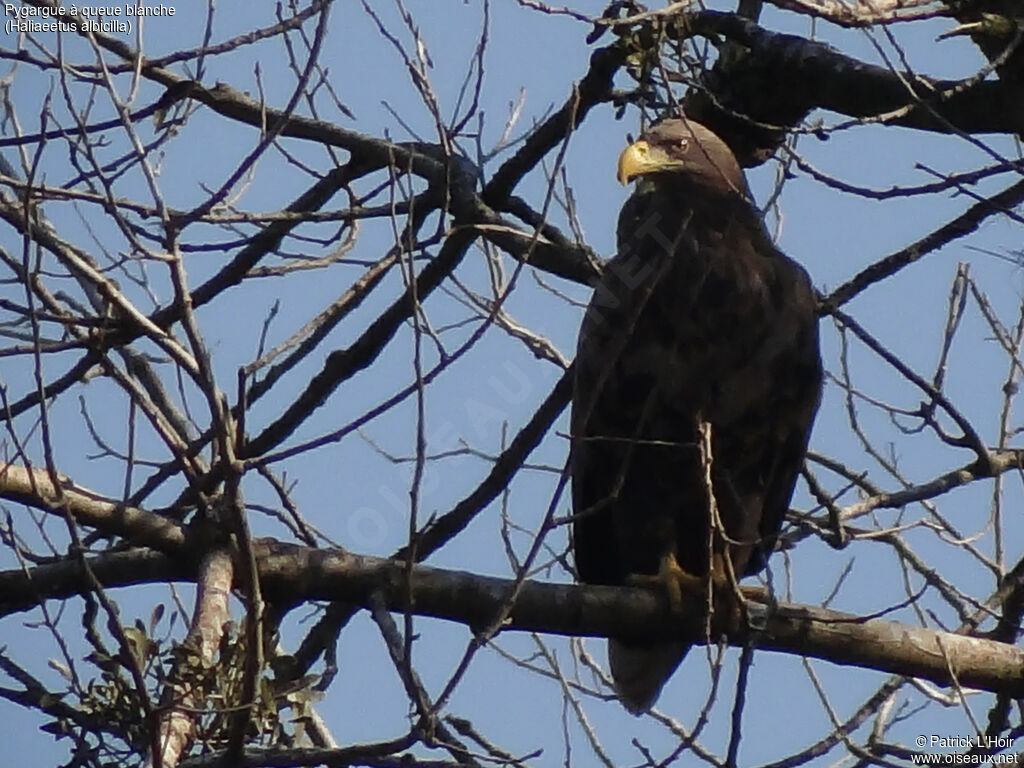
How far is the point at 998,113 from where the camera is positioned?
4.37m

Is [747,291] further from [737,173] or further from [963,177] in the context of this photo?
[963,177]

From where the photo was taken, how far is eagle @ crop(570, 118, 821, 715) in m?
5.12

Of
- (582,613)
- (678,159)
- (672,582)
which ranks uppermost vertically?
(678,159)

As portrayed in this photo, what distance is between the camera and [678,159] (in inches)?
211

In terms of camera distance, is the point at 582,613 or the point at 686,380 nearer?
the point at 582,613

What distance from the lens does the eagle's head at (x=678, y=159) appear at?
529cm

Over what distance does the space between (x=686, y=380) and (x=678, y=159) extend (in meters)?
0.81

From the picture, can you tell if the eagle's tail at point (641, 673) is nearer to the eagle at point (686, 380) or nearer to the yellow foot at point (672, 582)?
the eagle at point (686, 380)

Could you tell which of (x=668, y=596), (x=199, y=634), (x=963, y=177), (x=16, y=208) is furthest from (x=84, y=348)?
(x=963, y=177)

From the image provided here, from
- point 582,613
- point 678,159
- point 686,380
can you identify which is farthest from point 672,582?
point 678,159

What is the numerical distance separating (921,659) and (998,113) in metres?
1.57

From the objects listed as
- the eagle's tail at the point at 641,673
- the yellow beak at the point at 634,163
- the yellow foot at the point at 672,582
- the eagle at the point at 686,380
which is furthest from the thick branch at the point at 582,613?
the yellow beak at the point at 634,163

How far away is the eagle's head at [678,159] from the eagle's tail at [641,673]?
1.65 m

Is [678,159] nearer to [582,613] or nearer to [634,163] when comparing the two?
[634,163]
